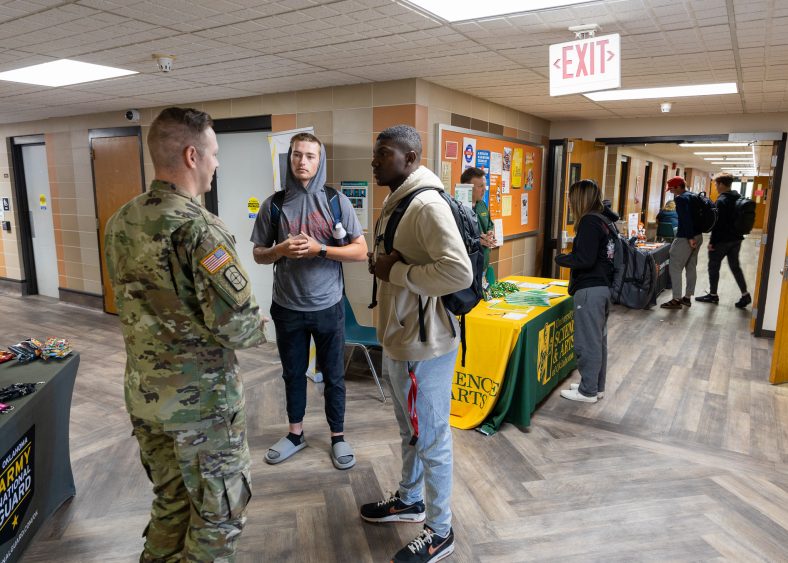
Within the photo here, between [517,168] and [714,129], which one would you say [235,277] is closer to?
[517,168]

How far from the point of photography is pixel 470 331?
10.8 feet

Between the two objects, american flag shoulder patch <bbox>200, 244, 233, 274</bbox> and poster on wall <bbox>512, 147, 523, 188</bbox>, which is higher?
poster on wall <bbox>512, 147, 523, 188</bbox>

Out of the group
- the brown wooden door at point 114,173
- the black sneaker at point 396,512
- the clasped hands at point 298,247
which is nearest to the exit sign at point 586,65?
the clasped hands at point 298,247

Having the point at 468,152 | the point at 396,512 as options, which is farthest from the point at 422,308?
the point at 468,152

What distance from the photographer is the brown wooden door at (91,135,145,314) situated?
5918 millimetres

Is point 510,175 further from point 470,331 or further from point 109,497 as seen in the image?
point 109,497

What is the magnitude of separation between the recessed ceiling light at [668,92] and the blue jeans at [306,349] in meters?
3.39

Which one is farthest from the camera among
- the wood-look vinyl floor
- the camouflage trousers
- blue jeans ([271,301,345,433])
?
blue jeans ([271,301,345,433])

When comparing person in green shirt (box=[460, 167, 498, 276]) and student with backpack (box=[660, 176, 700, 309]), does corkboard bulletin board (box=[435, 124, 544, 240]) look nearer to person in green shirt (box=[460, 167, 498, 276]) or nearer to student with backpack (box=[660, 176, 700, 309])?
person in green shirt (box=[460, 167, 498, 276])

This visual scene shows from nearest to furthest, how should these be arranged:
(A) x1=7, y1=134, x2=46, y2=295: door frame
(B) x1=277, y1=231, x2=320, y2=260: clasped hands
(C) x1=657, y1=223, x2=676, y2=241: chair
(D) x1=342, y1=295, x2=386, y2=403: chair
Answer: (B) x1=277, y1=231, x2=320, y2=260: clasped hands
(D) x1=342, y1=295, x2=386, y2=403: chair
(A) x1=7, y1=134, x2=46, y2=295: door frame
(C) x1=657, y1=223, x2=676, y2=241: chair

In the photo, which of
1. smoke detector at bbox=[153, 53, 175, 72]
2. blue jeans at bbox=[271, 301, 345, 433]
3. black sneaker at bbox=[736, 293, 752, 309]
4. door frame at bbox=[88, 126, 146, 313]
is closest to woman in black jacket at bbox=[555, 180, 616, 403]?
blue jeans at bbox=[271, 301, 345, 433]

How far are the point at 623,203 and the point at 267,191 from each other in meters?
8.61

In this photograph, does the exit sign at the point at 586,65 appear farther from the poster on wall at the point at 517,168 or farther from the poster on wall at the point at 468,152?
the poster on wall at the point at 517,168

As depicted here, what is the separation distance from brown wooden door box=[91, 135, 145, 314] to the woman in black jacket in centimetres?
473
